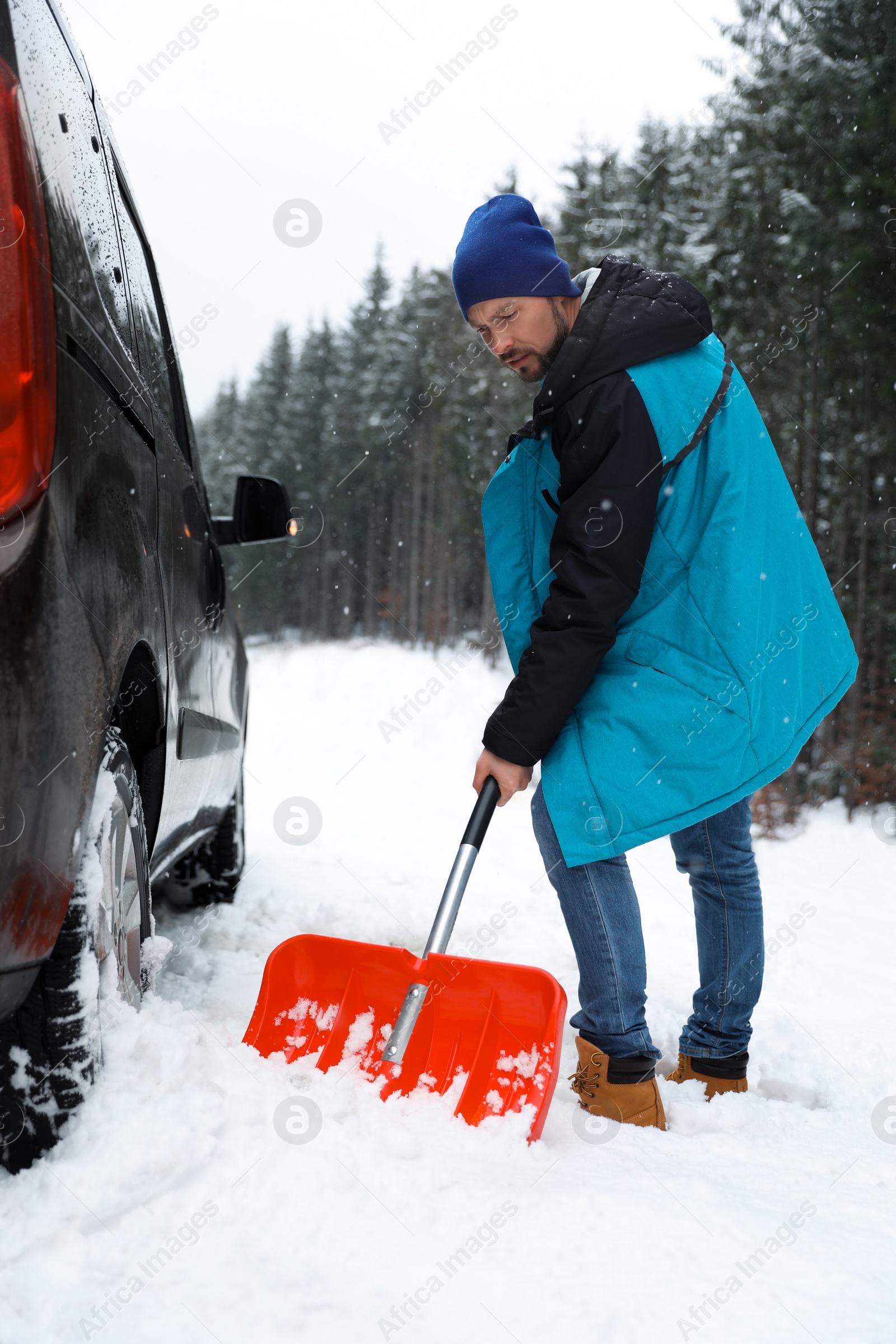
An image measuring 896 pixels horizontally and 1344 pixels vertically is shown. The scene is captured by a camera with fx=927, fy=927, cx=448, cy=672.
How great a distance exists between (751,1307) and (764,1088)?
126 cm

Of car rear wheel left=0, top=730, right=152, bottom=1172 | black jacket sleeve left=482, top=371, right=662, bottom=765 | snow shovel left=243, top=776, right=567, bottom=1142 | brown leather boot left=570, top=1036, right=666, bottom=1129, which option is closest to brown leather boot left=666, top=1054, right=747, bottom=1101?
brown leather boot left=570, top=1036, right=666, bottom=1129

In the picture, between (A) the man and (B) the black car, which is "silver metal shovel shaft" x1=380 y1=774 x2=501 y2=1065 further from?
(B) the black car

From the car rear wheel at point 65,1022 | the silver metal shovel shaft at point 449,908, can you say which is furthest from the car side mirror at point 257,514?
the car rear wheel at point 65,1022

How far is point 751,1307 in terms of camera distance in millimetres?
1449

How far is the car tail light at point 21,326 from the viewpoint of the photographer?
1232 millimetres

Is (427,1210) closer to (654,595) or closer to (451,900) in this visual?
(451,900)

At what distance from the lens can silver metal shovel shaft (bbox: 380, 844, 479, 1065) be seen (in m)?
2.04

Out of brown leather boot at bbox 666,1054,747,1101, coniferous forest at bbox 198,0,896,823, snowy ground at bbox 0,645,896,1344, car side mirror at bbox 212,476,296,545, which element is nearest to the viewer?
snowy ground at bbox 0,645,896,1344

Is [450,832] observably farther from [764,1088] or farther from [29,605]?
[29,605]

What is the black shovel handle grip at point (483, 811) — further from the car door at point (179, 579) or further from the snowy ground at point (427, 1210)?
the car door at point (179, 579)

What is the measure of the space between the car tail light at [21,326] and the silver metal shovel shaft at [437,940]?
4.32 feet

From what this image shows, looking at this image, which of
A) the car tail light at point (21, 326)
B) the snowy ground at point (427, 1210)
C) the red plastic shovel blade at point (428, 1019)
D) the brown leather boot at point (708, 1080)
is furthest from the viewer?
the brown leather boot at point (708, 1080)

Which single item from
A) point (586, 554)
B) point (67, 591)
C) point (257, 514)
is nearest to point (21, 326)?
point (67, 591)

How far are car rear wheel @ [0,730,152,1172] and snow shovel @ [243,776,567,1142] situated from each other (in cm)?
64
